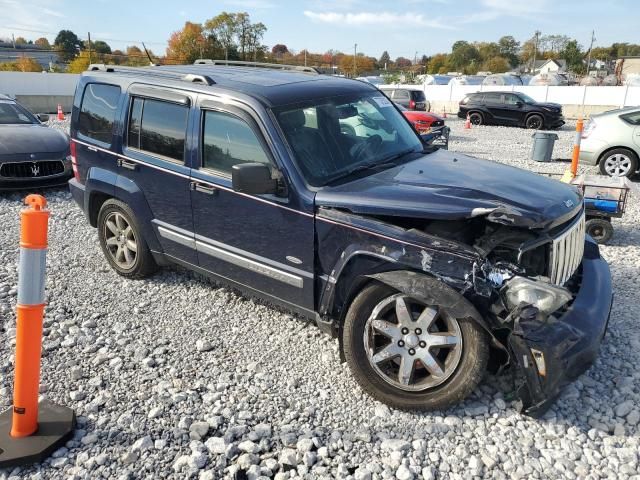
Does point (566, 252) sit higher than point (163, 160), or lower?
lower

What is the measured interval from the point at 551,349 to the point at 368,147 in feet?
6.68

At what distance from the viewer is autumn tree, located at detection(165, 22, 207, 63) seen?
64.1m

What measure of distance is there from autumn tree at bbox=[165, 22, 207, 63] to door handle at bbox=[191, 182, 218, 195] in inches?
2552

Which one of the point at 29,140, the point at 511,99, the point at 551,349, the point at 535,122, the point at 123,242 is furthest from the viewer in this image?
the point at 511,99

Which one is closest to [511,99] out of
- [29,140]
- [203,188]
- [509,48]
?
[29,140]

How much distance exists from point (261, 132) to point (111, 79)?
2112 mm

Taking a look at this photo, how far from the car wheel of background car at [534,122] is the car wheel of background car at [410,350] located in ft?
65.4

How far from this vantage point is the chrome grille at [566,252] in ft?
10.4

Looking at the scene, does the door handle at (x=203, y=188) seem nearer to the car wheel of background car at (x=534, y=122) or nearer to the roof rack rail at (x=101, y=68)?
the roof rack rail at (x=101, y=68)

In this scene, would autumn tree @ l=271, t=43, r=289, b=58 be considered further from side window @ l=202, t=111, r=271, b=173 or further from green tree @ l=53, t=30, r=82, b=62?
side window @ l=202, t=111, r=271, b=173

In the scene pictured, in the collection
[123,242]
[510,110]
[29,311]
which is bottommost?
[123,242]

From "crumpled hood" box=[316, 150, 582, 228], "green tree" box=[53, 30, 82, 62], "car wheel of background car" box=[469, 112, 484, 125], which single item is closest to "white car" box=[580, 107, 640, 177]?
"crumpled hood" box=[316, 150, 582, 228]

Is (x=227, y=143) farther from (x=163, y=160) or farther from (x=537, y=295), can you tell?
(x=537, y=295)

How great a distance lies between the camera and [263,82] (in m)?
4.07
